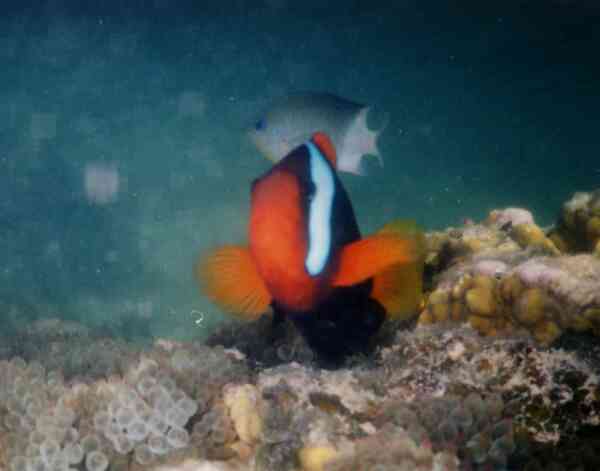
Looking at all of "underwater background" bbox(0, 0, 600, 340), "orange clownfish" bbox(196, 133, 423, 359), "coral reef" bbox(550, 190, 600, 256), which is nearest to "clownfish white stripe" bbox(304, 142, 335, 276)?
"orange clownfish" bbox(196, 133, 423, 359)

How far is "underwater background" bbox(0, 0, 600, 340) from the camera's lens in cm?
1977

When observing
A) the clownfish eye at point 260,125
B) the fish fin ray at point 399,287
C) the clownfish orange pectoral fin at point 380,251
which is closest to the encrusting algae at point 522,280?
the fish fin ray at point 399,287

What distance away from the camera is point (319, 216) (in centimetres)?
192

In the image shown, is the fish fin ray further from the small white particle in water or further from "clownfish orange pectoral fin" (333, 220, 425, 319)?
the small white particle in water

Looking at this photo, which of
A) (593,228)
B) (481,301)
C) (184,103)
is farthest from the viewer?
(184,103)

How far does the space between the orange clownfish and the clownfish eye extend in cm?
192

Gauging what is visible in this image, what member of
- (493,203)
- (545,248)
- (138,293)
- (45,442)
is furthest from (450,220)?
(45,442)

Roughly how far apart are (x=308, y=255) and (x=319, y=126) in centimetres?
220

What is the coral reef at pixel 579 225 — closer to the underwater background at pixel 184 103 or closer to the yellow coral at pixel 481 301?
the yellow coral at pixel 481 301

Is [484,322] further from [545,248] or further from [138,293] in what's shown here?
[138,293]

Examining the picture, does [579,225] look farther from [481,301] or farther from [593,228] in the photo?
[481,301]

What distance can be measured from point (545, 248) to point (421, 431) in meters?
1.83

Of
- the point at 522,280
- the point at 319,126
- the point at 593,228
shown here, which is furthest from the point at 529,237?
the point at 319,126

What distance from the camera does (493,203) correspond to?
34.8 metres
